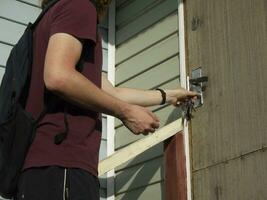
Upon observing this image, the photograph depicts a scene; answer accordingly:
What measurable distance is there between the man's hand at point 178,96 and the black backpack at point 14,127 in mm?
1067

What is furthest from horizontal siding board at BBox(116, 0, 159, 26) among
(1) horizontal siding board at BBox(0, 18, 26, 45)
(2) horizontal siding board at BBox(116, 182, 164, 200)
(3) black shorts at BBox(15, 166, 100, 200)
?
(3) black shorts at BBox(15, 166, 100, 200)

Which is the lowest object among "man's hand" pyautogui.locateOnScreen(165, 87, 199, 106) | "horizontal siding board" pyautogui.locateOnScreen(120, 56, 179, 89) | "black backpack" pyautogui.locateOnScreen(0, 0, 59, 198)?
"black backpack" pyautogui.locateOnScreen(0, 0, 59, 198)

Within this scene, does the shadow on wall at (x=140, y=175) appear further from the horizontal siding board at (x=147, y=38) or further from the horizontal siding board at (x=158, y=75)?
the horizontal siding board at (x=147, y=38)

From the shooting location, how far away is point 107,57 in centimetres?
473

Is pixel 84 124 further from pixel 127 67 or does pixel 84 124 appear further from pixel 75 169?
pixel 127 67

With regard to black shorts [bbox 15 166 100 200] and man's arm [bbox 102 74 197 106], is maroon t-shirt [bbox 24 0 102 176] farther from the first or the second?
man's arm [bbox 102 74 197 106]

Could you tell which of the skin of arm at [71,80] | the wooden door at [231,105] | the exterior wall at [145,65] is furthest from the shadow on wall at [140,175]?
the skin of arm at [71,80]

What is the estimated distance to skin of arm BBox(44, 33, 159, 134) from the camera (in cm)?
206

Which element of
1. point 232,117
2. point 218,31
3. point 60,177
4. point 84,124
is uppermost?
point 218,31

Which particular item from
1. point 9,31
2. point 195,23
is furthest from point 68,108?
point 9,31

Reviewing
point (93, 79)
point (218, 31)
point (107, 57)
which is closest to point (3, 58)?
point (107, 57)

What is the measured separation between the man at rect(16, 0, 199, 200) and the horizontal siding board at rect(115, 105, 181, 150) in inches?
66.5

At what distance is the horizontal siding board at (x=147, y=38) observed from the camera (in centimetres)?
416

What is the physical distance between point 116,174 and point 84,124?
2241 mm
